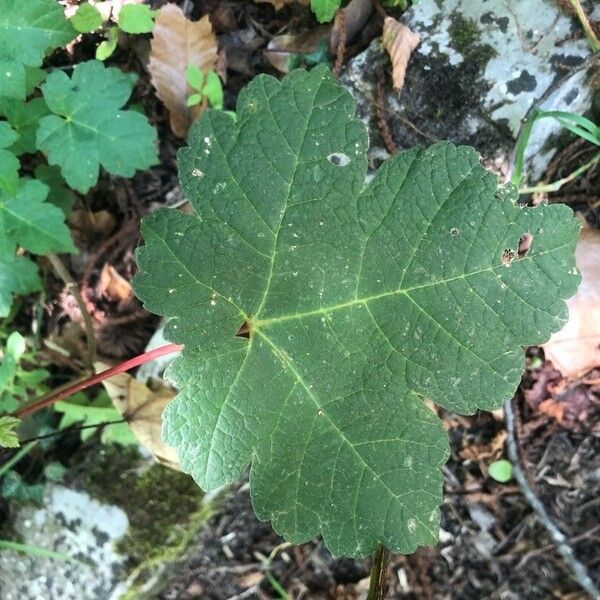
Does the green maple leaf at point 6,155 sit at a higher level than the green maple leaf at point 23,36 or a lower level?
lower

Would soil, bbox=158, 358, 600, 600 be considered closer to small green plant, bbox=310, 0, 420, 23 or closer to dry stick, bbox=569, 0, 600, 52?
dry stick, bbox=569, 0, 600, 52

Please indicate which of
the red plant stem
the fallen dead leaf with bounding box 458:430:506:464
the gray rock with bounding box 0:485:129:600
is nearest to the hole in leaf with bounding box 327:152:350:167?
the red plant stem

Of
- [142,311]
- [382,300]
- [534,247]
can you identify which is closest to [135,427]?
[142,311]

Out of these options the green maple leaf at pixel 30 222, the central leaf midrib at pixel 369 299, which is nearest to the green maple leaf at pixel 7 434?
the green maple leaf at pixel 30 222

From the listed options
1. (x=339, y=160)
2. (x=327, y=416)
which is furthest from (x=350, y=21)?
(x=327, y=416)

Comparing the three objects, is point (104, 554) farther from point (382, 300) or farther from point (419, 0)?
point (419, 0)

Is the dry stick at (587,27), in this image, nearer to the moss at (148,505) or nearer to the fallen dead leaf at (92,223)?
the fallen dead leaf at (92,223)

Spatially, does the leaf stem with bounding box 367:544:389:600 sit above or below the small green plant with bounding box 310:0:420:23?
below

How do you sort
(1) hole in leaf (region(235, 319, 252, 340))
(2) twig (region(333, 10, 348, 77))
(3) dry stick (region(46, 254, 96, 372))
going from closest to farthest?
(1) hole in leaf (region(235, 319, 252, 340)) < (2) twig (region(333, 10, 348, 77)) < (3) dry stick (region(46, 254, 96, 372))
